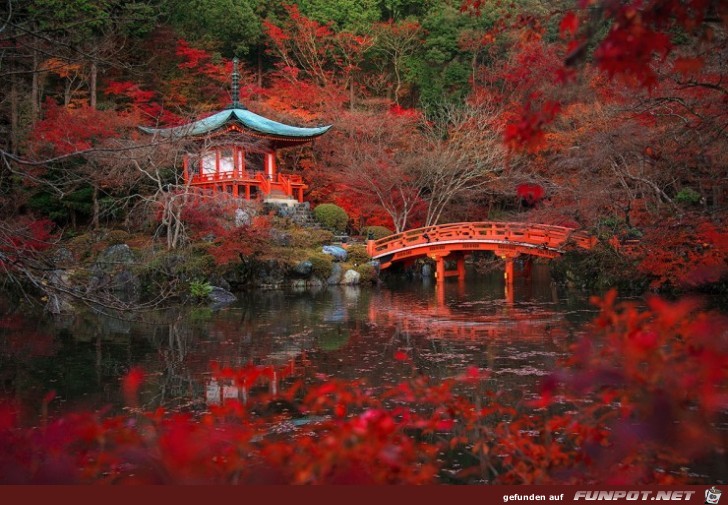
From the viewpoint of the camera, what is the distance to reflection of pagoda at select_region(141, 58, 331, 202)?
2319 centimetres

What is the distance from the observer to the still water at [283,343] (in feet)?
24.5

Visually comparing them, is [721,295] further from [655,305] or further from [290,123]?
[290,123]

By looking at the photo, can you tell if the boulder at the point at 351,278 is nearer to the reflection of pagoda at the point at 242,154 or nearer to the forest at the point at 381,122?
the forest at the point at 381,122

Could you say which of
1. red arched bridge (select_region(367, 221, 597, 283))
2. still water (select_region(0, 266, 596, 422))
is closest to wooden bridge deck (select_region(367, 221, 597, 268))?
red arched bridge (select_region(367, 221, 597, 283))

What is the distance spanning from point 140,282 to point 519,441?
14.6m

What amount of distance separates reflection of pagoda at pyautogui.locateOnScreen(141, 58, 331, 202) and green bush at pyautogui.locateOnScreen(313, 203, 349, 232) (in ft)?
4.27

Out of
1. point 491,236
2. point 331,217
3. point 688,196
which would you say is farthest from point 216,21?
point 688,196

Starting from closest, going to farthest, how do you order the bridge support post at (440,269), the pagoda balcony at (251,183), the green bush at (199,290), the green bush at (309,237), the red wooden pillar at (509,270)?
1. the green bush at (199,290)
2. the red wooden pillar at (509,270)
3. the green bush at (309,237)
4. the bridge support post at (440,269)
5. the pagoda balcony at (251,183)

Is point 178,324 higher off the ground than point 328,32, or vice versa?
point 328,32

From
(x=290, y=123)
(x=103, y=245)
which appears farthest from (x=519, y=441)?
(x=290, y=123)

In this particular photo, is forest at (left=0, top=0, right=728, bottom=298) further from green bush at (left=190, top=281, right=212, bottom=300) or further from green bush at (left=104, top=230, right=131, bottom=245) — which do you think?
green bush at (left=190, top=281, right=212, bottom=300)

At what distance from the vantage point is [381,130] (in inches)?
1035

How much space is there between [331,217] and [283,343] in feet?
47.8

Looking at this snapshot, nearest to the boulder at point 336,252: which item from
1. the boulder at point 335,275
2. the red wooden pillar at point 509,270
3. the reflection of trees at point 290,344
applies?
the boulder at point 335,275
